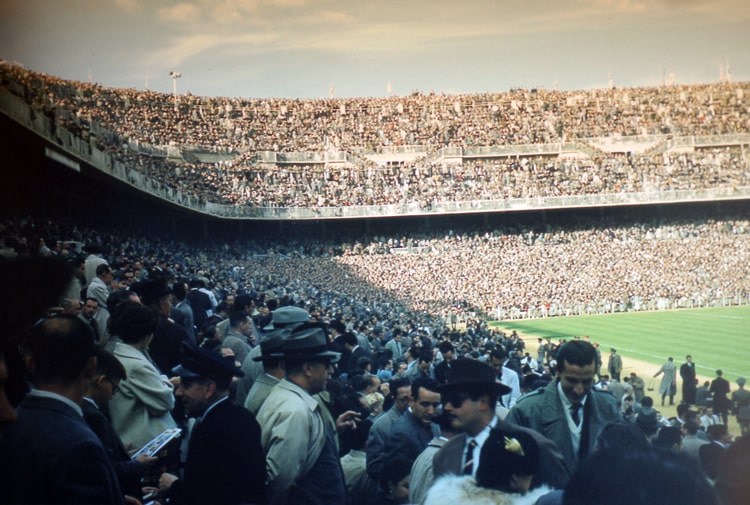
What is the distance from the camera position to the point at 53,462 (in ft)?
7.44

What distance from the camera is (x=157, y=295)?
17.8ft

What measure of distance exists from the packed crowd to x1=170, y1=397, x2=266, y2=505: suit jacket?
26699 mm

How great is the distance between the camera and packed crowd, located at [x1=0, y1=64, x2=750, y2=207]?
3356 centimetres

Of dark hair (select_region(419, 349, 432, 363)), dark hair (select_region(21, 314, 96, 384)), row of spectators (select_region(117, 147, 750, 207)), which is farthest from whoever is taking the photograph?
row of spectators (select_region(117, 147, 750, 207))

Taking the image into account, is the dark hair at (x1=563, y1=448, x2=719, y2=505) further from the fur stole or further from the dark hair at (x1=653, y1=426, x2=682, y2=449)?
the dark hair at (x1=653, y1=426, x2=682, y2=449)

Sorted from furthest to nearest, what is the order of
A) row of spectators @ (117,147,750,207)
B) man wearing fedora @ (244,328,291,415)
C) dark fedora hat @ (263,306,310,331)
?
row of spectators @ (117,147,750,207) → dark fedora hat @ (263,306,310,331) → man wearing fedora @ (244,328,291,415)

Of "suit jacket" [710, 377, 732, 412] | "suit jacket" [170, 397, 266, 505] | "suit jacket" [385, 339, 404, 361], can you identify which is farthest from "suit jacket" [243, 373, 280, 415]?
"suit jacket" [710, 377, 732, 412]

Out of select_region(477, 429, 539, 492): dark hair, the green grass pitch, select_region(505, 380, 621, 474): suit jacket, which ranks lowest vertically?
the green grass pitch

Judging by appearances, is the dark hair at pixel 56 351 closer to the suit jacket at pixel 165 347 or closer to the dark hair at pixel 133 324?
the dark hair at pixel 133 324

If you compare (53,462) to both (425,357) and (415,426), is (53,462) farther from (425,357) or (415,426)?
(425,357)

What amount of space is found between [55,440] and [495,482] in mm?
1412

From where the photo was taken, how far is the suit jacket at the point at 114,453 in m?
3.00

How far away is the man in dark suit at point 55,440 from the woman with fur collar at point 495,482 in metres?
1.08

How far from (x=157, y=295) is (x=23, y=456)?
320 centimetres
